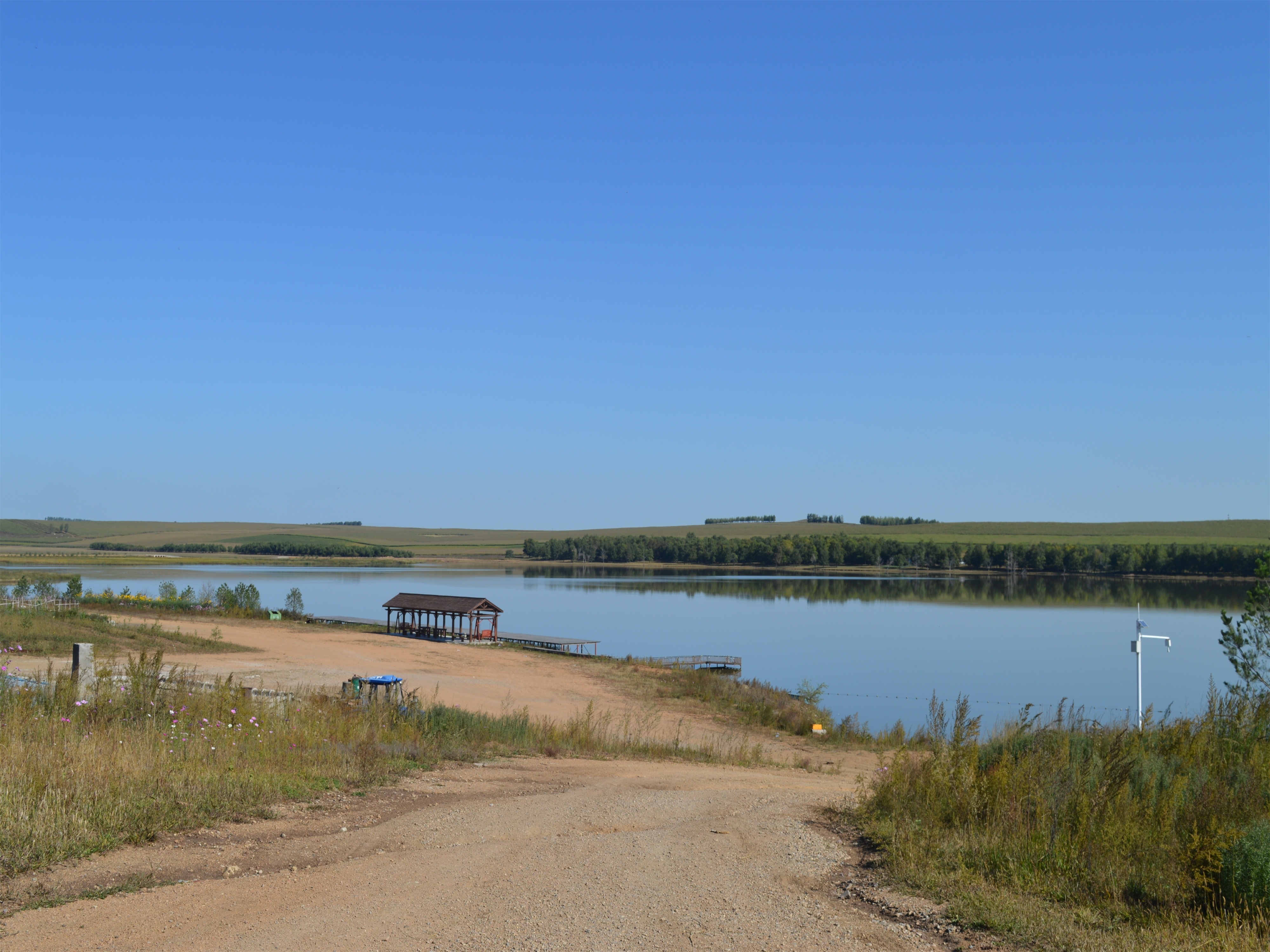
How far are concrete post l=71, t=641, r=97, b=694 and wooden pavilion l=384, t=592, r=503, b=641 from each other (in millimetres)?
30390

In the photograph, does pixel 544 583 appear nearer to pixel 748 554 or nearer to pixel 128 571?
pixel 128 571

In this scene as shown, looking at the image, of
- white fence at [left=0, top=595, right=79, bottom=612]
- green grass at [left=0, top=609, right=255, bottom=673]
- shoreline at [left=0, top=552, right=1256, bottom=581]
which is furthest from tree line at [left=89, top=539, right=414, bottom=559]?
green grass at [left=0, top=609, right=255, bottom=673]

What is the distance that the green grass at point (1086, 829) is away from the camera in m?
5.02

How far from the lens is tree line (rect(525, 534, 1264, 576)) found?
115688 mm

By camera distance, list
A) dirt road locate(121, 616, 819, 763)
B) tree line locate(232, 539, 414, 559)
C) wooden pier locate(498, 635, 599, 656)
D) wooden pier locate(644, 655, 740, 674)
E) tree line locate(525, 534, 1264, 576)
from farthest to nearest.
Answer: tree line locate(232, 539, 414, 559) → tree line locate(525, 534, 1264, 576) → wooden pier locate(498, 635, 599, 656) → wooden pier locate(644, 655, 740, 674) → dirt road locate(121, 616, 819, 763)

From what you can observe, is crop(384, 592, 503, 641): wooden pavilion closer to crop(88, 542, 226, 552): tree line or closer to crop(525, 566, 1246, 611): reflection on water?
crop(525, 566, 1246, 611): reflection on water

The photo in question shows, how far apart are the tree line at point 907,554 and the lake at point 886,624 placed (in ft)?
33.9

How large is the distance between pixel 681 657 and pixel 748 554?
120 meters

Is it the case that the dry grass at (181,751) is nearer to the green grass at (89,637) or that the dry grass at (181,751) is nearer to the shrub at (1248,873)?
the shrub at (1248,873)

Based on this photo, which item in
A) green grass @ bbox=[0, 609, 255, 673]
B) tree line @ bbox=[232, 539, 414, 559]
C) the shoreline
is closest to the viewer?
green grass @ bbox=[0, 609, 255, 673]

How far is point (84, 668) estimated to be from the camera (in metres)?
10.0

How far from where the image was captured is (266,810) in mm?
6945

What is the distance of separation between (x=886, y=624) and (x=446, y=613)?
2840 centimetres

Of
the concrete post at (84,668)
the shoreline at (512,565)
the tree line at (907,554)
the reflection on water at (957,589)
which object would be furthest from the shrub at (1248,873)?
the tree line at (907,554)
